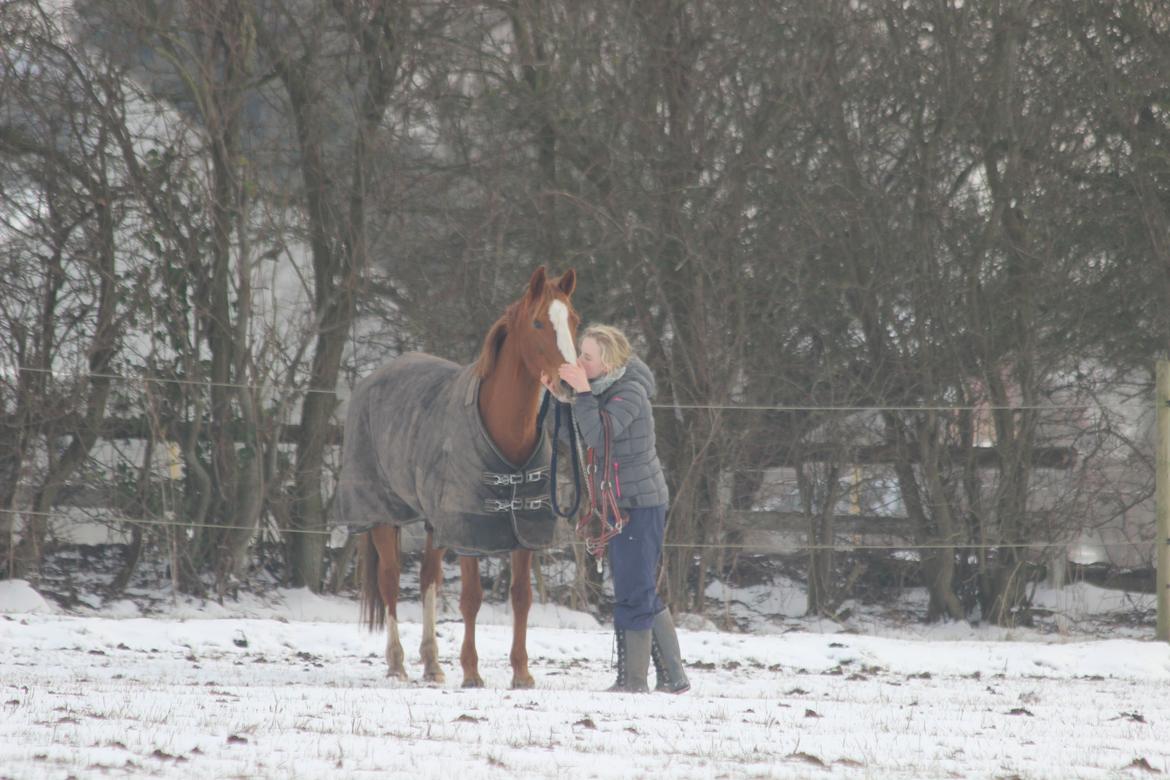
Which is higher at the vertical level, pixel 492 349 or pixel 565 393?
pixel 492 349

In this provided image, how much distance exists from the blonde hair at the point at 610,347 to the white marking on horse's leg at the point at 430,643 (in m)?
2.08

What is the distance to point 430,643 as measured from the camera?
760 cm

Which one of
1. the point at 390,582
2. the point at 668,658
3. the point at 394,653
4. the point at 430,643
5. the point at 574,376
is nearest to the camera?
the point at 574,376

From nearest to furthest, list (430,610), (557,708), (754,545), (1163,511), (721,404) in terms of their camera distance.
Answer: (557,708), (430,610), (1163,511), (721,404), (754,545)

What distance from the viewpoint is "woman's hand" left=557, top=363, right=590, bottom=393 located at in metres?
6.22

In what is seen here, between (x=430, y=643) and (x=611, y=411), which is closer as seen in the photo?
(x=611, y=411)

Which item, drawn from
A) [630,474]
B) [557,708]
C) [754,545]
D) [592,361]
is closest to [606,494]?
[630,474]

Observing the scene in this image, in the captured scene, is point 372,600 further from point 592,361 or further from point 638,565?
point 592,361

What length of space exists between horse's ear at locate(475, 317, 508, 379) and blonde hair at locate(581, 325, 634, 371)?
0.56 m

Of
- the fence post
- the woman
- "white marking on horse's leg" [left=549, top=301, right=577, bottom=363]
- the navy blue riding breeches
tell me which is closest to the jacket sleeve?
the woman

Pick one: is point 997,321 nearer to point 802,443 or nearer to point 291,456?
point 802,443

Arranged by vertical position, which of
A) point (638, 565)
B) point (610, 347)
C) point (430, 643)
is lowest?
point (430, 643)

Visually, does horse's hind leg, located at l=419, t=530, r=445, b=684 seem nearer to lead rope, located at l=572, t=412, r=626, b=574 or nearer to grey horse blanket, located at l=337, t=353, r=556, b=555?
grey horse blanket, located at l=337, t=353, r=556, b=555

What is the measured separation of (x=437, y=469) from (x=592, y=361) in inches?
49.0
